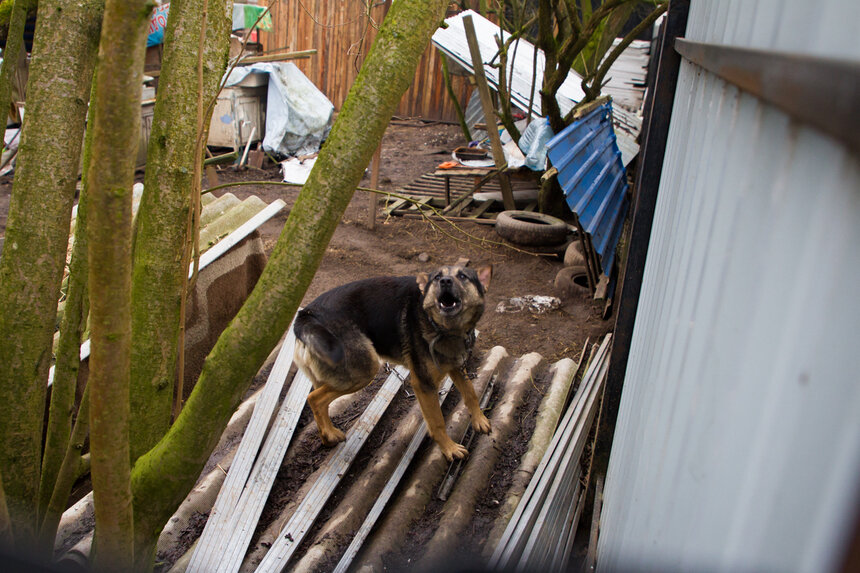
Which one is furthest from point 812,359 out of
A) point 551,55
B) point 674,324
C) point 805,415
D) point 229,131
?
point 229,131

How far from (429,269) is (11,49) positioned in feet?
17.8

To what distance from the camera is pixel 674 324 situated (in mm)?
1432

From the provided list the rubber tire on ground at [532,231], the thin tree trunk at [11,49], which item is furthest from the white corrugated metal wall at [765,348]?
the rubber tire on ground at [532,231]

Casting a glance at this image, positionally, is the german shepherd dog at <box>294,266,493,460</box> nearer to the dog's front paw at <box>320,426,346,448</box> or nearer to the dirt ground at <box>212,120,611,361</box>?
the dog's front paw at <box>320,426,346,448</box>

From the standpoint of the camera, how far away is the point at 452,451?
152 inches

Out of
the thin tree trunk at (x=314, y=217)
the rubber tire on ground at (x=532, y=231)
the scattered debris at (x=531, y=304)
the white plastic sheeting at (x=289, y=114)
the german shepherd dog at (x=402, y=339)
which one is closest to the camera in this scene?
the thin tree trunk at (x=314, y=217)

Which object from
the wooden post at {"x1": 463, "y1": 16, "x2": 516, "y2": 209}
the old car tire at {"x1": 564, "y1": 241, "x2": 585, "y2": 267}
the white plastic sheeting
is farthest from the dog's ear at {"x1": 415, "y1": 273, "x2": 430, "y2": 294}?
the white plastic sheeting

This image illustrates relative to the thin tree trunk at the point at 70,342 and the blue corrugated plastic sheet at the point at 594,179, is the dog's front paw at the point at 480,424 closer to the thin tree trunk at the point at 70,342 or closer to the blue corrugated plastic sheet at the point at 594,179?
the blue corrugated plastic sheet at the point at 594,179

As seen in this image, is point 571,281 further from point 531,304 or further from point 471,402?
point 471,402

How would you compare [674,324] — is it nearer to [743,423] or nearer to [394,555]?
[743,423]

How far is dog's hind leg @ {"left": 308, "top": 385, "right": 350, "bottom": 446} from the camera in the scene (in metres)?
4.01

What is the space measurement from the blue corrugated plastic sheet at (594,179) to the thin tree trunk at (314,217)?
3.92m

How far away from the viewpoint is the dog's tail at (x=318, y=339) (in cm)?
393

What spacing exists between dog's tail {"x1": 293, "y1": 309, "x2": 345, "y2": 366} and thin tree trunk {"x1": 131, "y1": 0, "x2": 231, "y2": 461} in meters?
1.94
